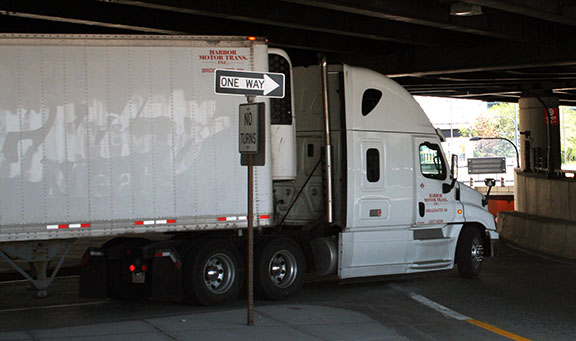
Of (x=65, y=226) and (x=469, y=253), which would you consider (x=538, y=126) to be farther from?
(x=65, y=226)

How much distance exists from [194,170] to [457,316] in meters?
4.19

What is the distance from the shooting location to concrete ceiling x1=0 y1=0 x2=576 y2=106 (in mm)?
16359

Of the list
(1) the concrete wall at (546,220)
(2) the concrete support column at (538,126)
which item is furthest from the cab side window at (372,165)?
Answer: (2) the concrete support column at (538,126)

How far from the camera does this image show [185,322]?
10000 millimetres

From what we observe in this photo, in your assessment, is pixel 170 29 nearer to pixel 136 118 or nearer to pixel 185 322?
pixel 136 118

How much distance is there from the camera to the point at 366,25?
64.4 feet

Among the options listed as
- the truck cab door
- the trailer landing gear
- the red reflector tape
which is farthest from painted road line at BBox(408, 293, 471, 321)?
the trailer landing gear

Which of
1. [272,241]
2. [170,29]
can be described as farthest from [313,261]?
[170,29]

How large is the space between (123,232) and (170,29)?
861cm

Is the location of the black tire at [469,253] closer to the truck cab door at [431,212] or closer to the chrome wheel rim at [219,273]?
the truck cab door at [431,212]

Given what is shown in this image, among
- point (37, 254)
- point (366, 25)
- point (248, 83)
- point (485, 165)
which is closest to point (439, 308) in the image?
point (248, 83)

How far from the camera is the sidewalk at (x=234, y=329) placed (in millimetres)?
9180

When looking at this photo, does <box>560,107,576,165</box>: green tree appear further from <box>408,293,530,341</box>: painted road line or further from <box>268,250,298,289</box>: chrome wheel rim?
<box>268,250,298,289</box>: chrome wheel rim

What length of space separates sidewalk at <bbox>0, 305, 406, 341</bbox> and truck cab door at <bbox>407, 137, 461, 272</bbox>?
136 inches
